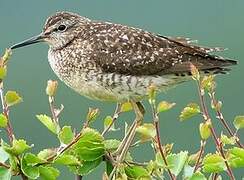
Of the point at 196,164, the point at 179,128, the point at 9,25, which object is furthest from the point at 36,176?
the point at 9,25

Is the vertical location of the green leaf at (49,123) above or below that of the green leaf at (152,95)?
below

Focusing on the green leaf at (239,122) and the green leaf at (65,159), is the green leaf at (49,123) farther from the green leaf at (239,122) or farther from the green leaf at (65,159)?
the green leaf at (239,122)

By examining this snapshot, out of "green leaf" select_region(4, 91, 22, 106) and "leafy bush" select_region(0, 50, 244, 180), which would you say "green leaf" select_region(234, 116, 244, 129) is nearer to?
"leafy bush" select_region(0, 50, 244, 180)

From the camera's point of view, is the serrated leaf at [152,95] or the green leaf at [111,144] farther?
the green leaf at [111,144]

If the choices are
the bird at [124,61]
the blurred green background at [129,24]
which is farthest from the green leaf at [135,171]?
the blurred green background at [129,24]

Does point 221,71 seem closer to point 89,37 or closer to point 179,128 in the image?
point 89,37

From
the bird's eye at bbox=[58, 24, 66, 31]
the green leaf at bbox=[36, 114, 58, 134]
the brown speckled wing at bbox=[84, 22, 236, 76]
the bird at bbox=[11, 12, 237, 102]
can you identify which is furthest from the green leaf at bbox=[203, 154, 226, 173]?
the bird's eye at bbox=[58, 24, 66, 31]
